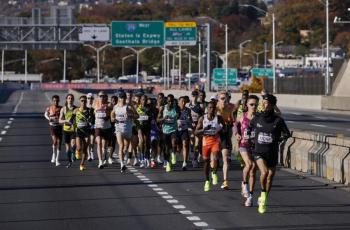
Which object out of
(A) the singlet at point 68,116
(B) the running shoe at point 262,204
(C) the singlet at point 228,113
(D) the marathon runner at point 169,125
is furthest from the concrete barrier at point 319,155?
(A) the singlet at point 68,116

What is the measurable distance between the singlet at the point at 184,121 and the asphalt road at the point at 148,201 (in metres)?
0.99

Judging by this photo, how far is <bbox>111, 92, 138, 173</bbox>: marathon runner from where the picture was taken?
974 inches

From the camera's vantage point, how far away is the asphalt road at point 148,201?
15391mm

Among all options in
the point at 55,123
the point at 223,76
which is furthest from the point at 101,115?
the point at 223,76

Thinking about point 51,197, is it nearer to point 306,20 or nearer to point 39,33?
point 39,33

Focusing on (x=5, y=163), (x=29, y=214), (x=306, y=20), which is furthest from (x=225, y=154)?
(x=306, y=20)

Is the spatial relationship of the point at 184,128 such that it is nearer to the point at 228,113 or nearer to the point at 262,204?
the point at 228,113

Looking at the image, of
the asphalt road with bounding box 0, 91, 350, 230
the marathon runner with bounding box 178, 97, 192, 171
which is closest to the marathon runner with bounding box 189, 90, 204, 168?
the marathon runner with bounding box 178, 97, 192, 171

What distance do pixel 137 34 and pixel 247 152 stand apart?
67215 millimetres

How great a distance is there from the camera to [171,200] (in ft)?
60.9

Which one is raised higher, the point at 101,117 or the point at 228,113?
the point at 228,113

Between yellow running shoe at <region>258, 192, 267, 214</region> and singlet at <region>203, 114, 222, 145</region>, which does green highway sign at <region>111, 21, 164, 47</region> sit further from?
yellow running shoe at <region>258, 192, 267, 214</region>

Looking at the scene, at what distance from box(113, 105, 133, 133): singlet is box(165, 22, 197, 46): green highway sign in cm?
5967

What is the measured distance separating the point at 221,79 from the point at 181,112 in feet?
223
